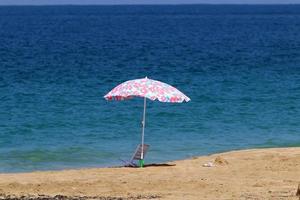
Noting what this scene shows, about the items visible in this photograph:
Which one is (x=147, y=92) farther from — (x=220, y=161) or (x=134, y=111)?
(x=134, y=111)

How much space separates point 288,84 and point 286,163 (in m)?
18.8

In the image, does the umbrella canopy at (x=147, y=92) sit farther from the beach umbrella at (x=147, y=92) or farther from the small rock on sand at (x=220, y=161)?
the small rock on sand at (x=220, y=161)

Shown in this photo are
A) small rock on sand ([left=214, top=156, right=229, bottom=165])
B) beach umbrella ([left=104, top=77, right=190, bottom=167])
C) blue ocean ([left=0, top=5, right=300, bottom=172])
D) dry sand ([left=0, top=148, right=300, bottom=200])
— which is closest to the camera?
dry sand ([left=0, top=148, right=300, bottom=200])

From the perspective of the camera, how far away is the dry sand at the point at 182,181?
1451cm

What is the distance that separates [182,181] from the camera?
15734 mm

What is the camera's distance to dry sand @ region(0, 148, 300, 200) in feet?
47.6

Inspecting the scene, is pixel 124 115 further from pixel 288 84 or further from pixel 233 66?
pixel 233 66

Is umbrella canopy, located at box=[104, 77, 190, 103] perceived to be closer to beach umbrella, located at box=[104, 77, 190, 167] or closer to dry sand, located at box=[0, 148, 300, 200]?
beach umbrella, located at box=[104, 77, 190, 167]

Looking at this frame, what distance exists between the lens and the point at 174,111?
1084 inches

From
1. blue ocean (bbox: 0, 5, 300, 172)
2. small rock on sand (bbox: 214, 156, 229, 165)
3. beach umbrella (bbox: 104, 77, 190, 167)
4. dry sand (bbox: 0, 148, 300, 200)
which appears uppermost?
blue ocean (bbox: 0, 5, 300, 172)

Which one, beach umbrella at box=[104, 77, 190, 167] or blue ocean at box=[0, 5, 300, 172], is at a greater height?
blue ocean at box=[0, 5, 300, 172]

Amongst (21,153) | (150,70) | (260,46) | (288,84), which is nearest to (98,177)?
(21,153)

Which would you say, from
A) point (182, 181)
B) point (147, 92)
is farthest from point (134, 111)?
point (182, 181)

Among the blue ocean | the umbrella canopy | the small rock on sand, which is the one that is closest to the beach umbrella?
the umbrella canopy
